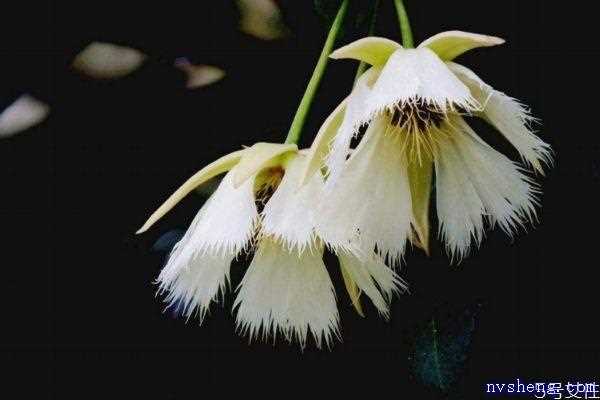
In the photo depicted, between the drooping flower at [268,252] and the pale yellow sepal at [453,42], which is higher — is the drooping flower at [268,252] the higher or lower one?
the lower one

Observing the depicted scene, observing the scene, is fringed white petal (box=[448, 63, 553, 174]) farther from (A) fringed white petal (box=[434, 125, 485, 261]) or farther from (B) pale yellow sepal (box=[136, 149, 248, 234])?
(B) pale yellow sepal (box=[136, 149, 248, 234])

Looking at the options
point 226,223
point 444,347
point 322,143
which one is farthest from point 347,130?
point 444,347

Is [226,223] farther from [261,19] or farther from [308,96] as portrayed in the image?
[261,19]

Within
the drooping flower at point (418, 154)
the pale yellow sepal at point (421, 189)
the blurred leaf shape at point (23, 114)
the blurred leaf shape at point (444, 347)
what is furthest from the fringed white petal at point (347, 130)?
the blurred leaf shape at point (23, 114)

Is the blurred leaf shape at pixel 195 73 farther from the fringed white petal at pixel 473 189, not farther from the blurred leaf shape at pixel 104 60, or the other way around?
the fringed white petal at pixel 473 189

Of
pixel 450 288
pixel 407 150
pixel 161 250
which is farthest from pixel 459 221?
pixel 161 250

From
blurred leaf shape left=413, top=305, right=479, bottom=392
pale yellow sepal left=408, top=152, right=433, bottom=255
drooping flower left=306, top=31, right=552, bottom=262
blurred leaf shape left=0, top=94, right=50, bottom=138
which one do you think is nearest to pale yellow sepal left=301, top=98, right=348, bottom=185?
drooping flower left=306, top=31, right=552, bottom=262
